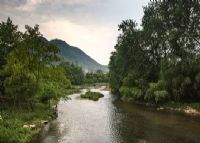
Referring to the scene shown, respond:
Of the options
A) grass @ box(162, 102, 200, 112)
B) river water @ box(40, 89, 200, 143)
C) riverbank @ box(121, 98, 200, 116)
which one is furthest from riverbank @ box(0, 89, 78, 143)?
grass @ box(162, 102, 200, 112)

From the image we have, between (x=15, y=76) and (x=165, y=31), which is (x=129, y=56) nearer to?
(x=165, y=31)

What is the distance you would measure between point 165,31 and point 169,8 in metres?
5.49

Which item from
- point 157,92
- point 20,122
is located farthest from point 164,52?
point 20,122

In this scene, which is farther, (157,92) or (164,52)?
(164,52)

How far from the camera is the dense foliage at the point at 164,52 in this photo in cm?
6706

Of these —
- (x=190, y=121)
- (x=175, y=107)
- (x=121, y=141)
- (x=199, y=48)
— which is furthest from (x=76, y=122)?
(x=199, y=48)

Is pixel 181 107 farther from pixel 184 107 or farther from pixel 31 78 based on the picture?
pixel 31 78

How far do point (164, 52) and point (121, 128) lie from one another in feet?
129

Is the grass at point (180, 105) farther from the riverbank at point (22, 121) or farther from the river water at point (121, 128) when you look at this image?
the riverbank at point (22, 121)

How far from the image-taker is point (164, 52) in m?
80.4

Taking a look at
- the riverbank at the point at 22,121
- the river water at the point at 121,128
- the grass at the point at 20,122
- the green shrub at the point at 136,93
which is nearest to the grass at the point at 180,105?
the river water at the point at 121,128

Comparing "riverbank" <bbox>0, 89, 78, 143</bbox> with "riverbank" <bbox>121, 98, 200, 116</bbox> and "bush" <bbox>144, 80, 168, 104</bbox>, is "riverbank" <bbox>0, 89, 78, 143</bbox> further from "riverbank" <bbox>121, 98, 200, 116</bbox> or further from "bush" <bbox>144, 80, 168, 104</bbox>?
"riverbank" <bbox>121, 98, 200, 116</bbox>

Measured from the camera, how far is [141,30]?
279ft

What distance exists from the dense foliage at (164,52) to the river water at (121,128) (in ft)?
32.8
